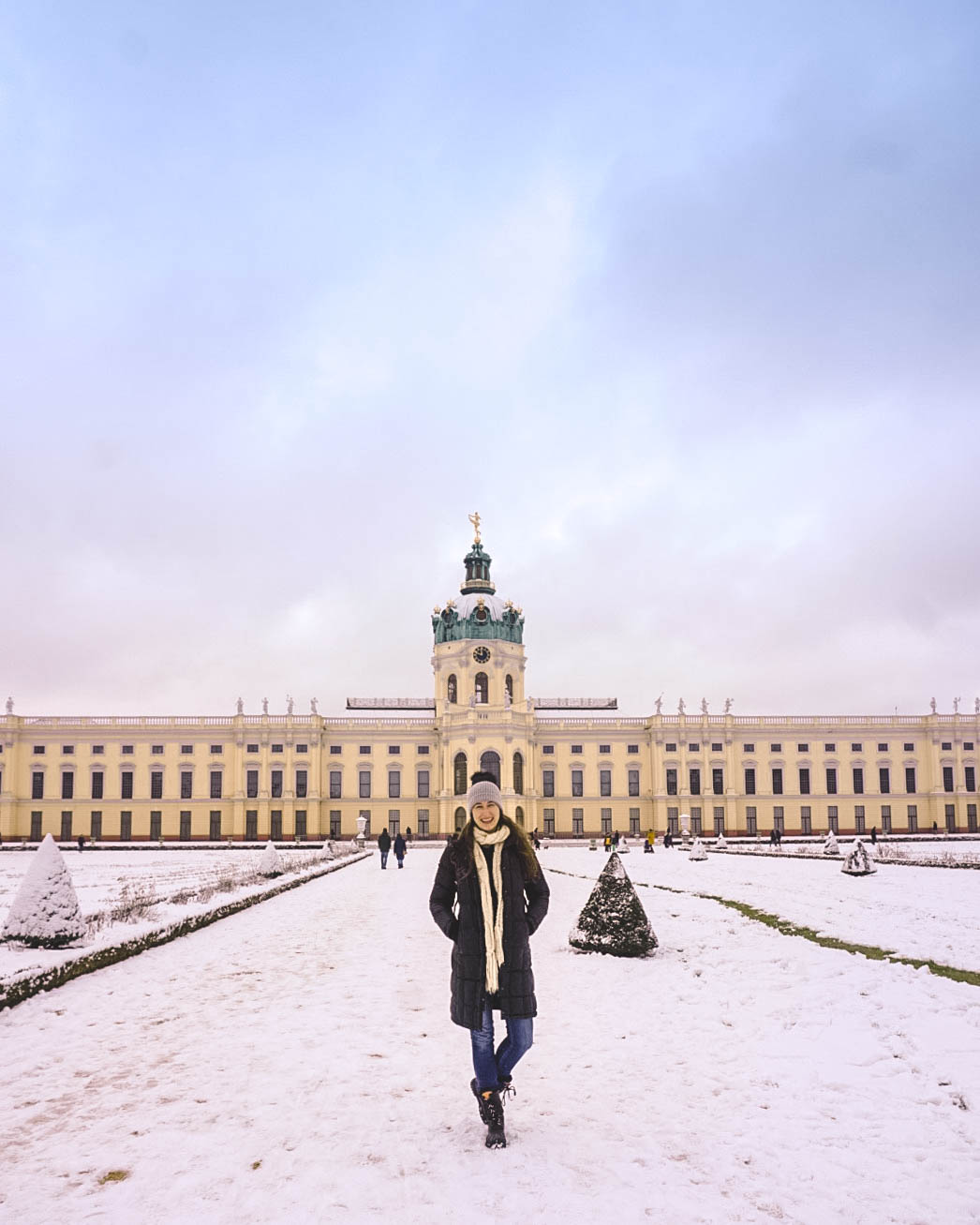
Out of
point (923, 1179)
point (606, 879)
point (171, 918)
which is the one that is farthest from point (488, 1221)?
point (171, 918)

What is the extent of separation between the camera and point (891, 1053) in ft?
25.1

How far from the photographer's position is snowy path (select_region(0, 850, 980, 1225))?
199 inches

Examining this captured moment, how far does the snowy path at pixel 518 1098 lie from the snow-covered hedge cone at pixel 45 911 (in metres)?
1.07

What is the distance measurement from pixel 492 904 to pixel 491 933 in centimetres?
16

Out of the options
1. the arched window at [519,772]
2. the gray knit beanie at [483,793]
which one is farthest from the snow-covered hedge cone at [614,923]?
the arched window at [519,772]

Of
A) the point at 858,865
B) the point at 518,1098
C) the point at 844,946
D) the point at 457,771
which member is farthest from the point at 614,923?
the point at 457,771

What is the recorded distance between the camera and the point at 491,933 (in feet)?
18.9

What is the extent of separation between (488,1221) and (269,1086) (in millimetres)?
2766

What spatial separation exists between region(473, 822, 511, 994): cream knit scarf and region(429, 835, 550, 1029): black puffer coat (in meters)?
0.03

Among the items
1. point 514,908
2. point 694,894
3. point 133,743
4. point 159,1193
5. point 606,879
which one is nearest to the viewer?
point 159,1193

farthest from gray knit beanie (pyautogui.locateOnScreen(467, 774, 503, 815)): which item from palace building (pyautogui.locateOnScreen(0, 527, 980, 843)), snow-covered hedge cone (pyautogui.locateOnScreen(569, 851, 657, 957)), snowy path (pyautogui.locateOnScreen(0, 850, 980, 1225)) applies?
palace building (pyautogui.locateOnScreen(0, 527, 980, 843))

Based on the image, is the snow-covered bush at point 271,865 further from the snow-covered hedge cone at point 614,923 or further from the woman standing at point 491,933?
the woman standing at point 491,933

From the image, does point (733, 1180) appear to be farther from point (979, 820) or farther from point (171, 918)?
point (979, 820)

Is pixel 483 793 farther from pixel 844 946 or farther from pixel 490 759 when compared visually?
pixel 490 759
